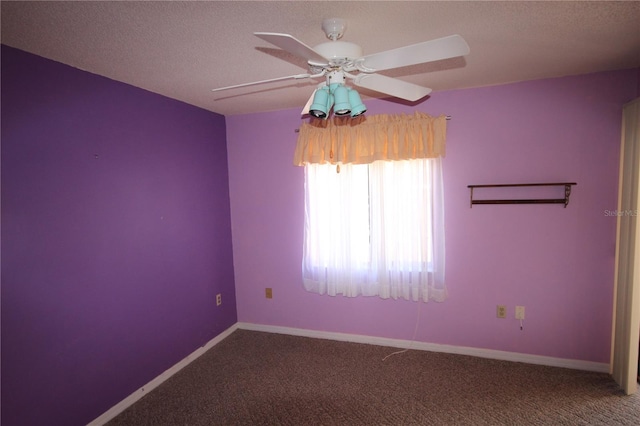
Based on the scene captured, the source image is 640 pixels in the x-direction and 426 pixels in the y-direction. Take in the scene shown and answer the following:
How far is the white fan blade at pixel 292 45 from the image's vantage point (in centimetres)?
109

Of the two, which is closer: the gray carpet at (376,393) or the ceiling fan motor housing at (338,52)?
the ceiling fan motor housing at (338,52)

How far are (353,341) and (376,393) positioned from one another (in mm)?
781

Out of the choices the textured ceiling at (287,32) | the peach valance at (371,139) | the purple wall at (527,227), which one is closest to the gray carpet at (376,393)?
the purple wall at (527,227)

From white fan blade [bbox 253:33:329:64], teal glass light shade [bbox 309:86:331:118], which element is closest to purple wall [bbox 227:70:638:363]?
teal glass light shade [bbox 309:86:331:118]

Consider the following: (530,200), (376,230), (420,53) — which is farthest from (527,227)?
(420,53)

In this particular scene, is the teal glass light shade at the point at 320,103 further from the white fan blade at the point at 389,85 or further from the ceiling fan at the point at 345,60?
the white fan blade at the point at 389,85

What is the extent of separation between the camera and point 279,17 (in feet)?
4.80

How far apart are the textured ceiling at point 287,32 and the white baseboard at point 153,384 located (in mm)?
2244

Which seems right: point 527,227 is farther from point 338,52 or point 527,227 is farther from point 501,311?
point 338,52

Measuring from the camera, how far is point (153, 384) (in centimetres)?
248

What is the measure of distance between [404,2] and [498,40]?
72 centimetres

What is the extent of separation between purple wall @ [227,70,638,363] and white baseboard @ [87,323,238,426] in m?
1.25

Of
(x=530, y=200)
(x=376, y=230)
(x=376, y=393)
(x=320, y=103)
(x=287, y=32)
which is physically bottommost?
(x=376, y=393)

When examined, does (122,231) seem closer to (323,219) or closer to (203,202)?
(203,202)
